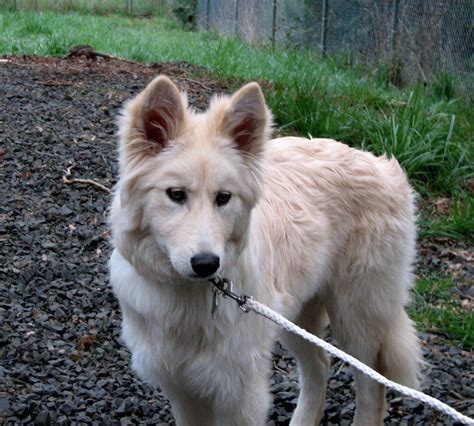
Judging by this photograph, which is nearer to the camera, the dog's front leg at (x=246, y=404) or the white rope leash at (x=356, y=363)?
the white rope leash at (x=356, y=363)

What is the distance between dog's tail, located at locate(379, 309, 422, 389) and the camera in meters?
3.80

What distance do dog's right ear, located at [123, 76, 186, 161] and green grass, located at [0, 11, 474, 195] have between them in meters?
3.39

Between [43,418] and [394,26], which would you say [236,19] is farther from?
[43,418]

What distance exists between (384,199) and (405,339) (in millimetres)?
761

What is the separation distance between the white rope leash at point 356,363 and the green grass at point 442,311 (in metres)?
1.96

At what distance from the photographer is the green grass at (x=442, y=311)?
466 cm

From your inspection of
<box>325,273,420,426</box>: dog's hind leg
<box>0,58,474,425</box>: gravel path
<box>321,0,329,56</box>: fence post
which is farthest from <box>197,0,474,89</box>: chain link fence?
<box>325,273,420,426</box>: dog's hind leg

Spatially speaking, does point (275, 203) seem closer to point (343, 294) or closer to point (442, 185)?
point (343, 294)

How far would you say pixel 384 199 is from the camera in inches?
147

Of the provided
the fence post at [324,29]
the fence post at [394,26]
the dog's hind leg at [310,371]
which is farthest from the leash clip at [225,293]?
the fence post at [324,29]

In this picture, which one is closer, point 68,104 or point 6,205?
point 6,205

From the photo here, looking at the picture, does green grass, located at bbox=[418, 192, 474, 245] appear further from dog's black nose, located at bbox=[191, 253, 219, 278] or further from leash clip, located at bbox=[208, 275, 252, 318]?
dog's black nose, located at bbox=[191, 253, 219, 278]

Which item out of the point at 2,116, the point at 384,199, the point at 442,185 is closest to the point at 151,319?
the point at 384,199

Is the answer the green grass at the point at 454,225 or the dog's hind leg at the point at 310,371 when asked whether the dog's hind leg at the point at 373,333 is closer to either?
the dog's hind leg at the point at 310,371
